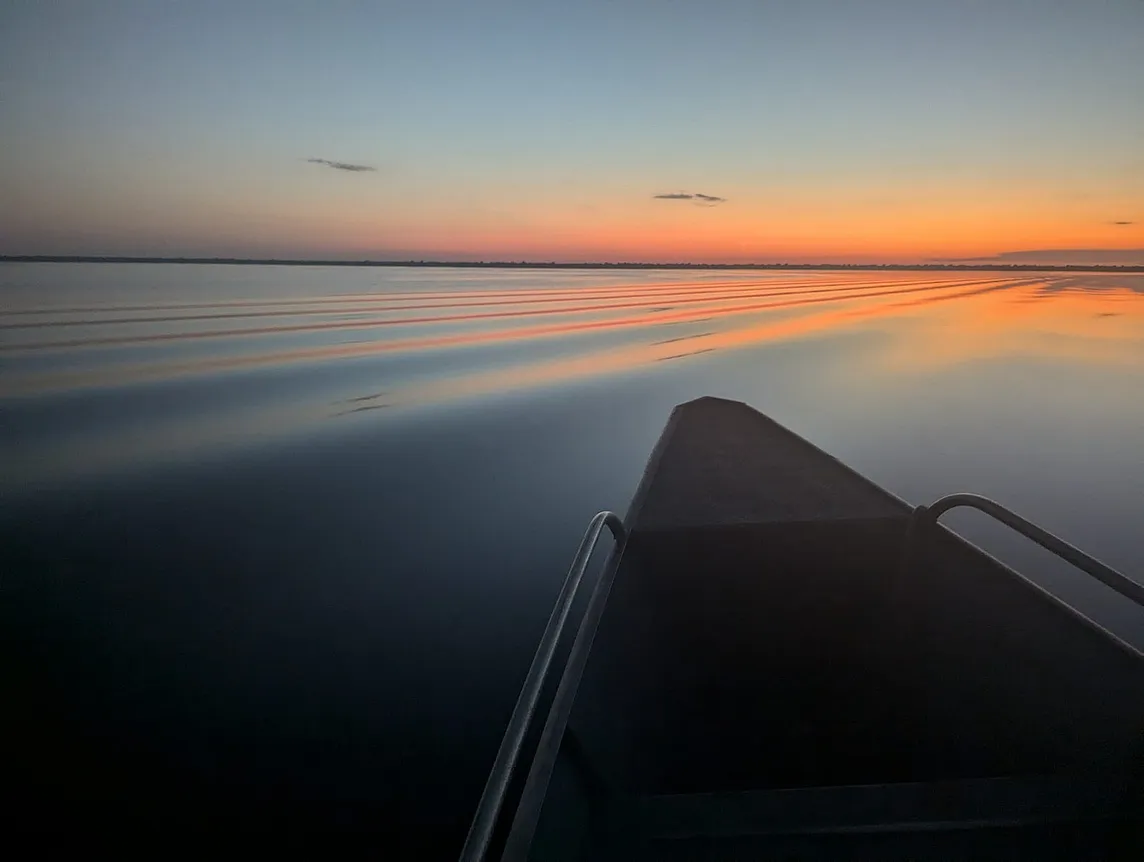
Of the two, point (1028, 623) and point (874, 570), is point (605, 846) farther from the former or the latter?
point (874, 570)

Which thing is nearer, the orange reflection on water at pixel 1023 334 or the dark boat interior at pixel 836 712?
the dark boat interior at pixel 836 712

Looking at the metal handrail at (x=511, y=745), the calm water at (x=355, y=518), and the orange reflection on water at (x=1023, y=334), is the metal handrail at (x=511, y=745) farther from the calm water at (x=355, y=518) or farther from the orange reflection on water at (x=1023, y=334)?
the orange reflection on water at (x=1023, y=334)

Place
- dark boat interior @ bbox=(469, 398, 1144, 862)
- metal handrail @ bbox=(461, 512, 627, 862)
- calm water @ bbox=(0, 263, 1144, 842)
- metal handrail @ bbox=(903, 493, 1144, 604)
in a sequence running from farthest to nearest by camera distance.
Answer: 1. calm water @ bbox=(0, 263, 1144, 842)
2. dark boat interior @ bbox=(469, 398, 1144, 862)
3. metal handrail @ bbox=(903, 493, 1144, 604)
4. metal handrail @ bbox=(461, 512, 627, 862)

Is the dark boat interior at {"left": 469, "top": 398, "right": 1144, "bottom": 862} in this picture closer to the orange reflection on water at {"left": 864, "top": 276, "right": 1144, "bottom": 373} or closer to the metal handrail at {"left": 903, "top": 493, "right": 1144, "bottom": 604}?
the metal handrail at {"left": 903, "top": 493, "right": 1144, "bottom": 604}

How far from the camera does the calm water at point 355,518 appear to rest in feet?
13.7

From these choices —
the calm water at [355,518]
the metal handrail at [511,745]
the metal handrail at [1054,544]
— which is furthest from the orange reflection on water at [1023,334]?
the metal handrail at [511,745]

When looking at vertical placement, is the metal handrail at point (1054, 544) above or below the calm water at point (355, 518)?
above

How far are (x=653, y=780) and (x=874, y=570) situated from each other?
2650mm

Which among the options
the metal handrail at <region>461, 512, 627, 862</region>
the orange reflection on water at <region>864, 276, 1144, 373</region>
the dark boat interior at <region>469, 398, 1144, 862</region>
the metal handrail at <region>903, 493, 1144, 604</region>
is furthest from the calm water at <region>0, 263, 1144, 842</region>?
the metal handrail at <region>903, 493, 1144, 604</region>

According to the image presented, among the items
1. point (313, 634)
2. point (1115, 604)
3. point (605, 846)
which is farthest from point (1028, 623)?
point (313, 634)

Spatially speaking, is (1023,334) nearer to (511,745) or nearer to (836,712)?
(836,712)

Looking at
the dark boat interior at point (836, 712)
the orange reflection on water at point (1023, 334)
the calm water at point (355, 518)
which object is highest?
the dark boat interior at point (836, 712)

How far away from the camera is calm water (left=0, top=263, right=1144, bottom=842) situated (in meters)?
4.17

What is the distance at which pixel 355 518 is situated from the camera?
8.46 m
